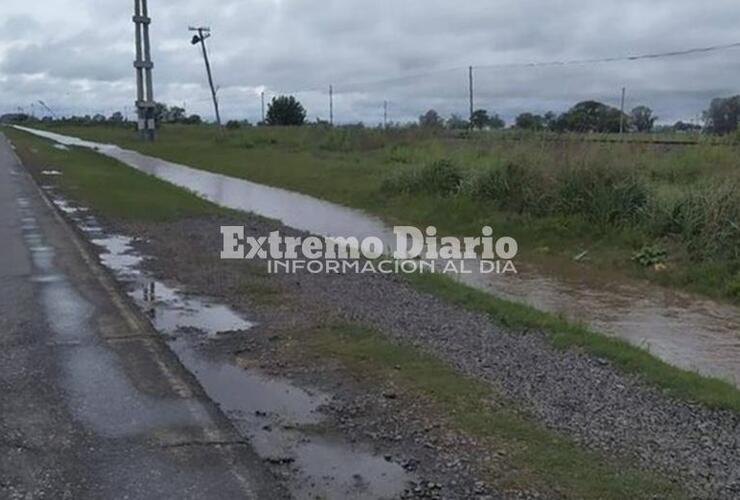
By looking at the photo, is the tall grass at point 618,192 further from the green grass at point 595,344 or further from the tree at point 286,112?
the tree at point 286,112

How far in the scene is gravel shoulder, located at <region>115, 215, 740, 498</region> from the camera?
497 centimetres

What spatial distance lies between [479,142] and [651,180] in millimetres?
8059

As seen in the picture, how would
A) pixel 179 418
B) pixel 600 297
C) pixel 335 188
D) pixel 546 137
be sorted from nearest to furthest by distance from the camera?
pixel 179 418 < pixel 600 297 < pixel 546 137 < pixel 335 188

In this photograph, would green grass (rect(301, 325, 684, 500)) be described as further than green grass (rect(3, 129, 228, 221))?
No

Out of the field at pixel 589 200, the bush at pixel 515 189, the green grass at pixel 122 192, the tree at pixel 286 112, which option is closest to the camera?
the field at pixel 589 200

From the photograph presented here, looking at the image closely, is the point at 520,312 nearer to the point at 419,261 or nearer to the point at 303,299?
the point at 303,299

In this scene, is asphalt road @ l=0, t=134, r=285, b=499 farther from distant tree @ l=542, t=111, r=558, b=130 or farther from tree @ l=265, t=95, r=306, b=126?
tree @ l=265, t=95, r=306, b=126

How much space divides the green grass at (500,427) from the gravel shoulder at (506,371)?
0.16 meters

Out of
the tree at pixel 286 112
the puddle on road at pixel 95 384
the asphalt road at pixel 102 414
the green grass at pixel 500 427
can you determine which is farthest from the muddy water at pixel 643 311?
the tree at pixel 286 112

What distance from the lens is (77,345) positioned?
7312 mm

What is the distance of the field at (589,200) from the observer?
39.9 ft

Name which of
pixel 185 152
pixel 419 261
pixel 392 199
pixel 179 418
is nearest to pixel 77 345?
pixel 179 418

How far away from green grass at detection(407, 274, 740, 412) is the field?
3.61 metres

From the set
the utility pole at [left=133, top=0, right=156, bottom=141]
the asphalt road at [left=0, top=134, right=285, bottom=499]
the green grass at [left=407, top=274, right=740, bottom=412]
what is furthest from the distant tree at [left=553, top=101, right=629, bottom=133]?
the utility pole at [left=133, top=0, right=156, bottom=141]
